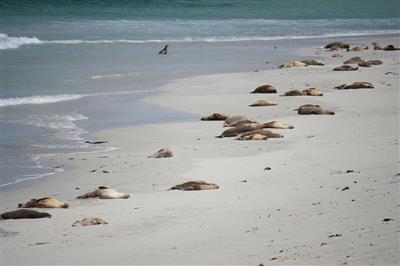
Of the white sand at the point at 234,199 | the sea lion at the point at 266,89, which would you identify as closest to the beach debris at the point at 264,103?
the white sand at the point at 234,199

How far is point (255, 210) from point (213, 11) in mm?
51920

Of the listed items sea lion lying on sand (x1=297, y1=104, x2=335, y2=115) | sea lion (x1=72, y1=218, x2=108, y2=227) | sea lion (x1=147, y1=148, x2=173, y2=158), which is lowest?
sea lion (x1=72, y1=218, x2=108, y2=227)

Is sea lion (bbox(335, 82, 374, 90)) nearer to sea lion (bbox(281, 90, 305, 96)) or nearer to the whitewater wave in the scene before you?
sea lion (bbox(281, 90, 305, 96))

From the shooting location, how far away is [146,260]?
7.28 metres

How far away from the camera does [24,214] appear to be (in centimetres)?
945

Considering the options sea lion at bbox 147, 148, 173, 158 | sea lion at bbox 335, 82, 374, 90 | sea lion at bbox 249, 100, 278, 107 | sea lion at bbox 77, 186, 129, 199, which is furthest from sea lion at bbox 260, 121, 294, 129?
sea lion at bbox 335, 82, 374, 90

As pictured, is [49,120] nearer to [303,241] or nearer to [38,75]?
[38,75]

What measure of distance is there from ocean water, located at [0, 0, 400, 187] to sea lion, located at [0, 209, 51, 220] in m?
2.23

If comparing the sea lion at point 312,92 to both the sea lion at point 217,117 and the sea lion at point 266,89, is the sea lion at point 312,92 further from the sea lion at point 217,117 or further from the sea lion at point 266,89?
the sea lion at point 217,117

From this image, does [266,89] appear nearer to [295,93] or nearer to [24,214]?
[295,93]

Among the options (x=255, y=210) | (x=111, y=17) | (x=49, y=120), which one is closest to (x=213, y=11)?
(x=111, y=17)

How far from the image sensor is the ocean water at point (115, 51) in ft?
52.6

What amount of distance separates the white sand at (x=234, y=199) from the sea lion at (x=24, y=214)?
103mm

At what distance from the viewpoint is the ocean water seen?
16031mm
